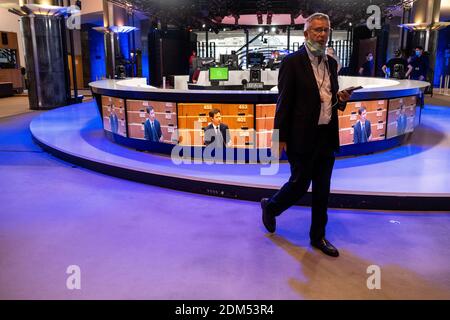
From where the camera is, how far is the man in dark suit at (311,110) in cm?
251

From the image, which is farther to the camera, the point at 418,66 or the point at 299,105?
the point at 418,66

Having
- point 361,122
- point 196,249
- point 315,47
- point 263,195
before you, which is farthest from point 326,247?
point 361,122

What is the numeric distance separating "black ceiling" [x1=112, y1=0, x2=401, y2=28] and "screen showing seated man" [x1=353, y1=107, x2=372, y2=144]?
31.7 feet

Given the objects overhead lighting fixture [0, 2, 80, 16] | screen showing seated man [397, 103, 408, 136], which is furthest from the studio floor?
overhead lighting fixture [0, 2, 80, 16]

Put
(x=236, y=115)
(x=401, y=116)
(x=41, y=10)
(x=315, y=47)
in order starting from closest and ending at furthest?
(x=315, y=47)
(x=236, y=115)
(x=401, y=116)
(x=41, y=10)

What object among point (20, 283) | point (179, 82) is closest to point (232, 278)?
point (20, 283)

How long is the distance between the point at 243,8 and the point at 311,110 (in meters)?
13.8

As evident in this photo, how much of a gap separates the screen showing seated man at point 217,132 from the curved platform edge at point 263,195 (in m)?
0.96

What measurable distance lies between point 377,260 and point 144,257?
4.84 feet

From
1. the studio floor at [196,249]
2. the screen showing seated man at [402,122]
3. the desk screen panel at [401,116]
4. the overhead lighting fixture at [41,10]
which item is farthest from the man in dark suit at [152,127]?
the overhead lighting fixture at [41,10]

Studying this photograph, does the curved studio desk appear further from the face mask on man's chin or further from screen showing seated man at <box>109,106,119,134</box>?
the face mask on man's chin

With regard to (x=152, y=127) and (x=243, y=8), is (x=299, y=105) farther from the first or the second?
(x=243, y=8)

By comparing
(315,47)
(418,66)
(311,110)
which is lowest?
(311,110)

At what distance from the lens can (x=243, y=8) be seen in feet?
50.2
